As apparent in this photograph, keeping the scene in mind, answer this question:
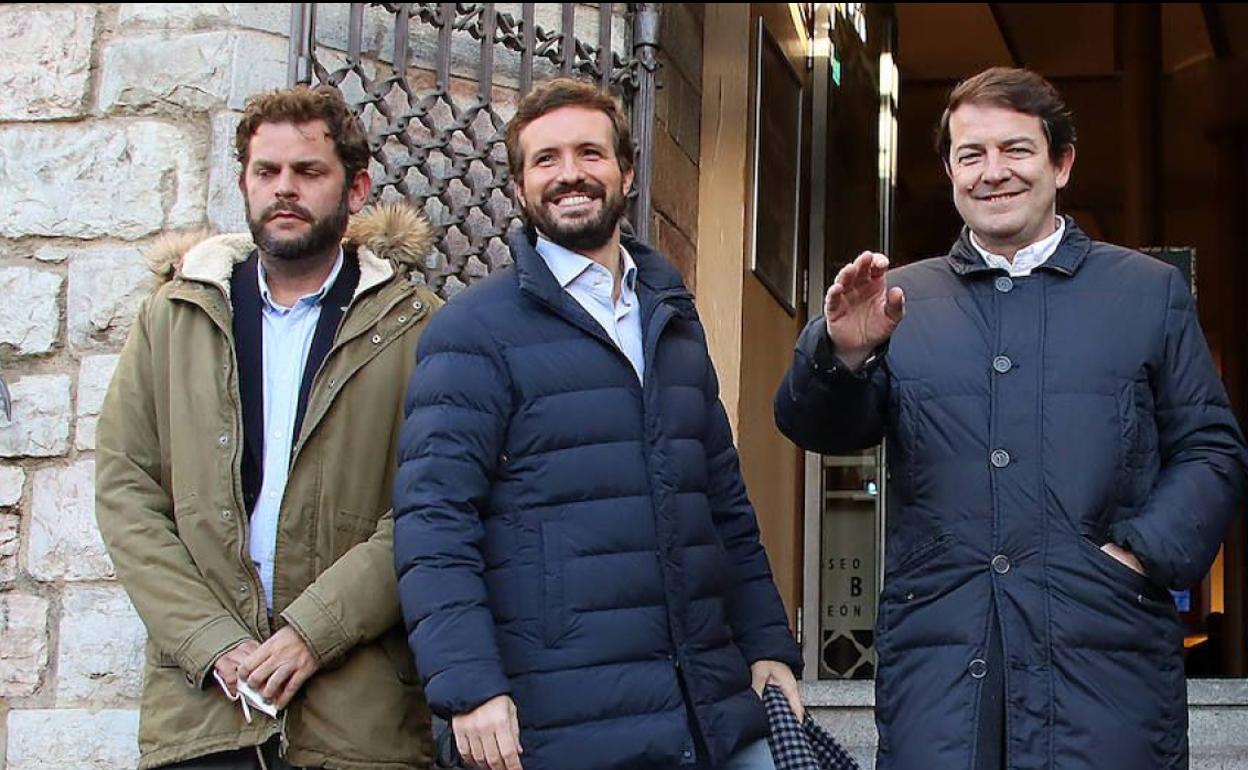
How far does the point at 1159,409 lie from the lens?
3.41 m

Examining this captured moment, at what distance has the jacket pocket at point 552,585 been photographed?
3.25m

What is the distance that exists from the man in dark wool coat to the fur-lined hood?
90 cm

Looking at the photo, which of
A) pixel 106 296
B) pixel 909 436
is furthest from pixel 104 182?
pixel 909 436

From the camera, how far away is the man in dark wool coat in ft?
10.6

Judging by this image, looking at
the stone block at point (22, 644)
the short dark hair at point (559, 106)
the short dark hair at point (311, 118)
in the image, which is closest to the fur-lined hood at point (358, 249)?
the short dark hair at point (311, 118)

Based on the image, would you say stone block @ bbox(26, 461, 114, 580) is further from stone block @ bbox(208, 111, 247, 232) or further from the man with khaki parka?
the man with khaki parka

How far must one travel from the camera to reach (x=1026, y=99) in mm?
3543

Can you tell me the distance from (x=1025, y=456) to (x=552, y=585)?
0.85 meters

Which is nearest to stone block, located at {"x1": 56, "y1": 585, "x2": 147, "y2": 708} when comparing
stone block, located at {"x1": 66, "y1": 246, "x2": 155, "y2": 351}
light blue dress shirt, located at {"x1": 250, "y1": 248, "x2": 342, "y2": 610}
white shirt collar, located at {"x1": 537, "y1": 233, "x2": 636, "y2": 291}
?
stone block, located at {"x1": 66, "y1": 246, "x2": 155, "y2": 351}

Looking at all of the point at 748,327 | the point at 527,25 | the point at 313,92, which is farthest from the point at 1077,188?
the point at 313,92

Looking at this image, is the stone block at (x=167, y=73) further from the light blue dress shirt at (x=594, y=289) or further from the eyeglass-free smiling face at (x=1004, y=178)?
the eyeglass-free smiling face at (x=1004, y=178)

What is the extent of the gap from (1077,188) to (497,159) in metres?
9.40

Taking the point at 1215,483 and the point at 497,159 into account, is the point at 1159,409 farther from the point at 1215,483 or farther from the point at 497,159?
the point at 497,159

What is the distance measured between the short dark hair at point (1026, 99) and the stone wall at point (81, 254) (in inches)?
74.8
